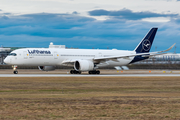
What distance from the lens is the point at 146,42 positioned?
54.8 metres

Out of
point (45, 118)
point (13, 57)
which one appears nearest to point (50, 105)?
point (45, 118)

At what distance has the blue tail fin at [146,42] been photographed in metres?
54.7

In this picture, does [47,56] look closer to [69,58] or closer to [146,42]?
[69,58]

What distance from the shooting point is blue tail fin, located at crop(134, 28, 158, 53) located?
54.7 m

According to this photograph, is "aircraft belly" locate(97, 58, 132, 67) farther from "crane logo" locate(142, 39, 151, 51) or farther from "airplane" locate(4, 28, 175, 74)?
"crane logo" locate(142, 39, 151, 51)

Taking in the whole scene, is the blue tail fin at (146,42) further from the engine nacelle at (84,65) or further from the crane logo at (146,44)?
the engine nacelle at (84,65)

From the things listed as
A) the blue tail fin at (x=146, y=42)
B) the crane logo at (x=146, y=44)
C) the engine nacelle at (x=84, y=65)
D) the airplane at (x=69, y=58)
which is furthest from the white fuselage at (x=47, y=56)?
the crane logo at (x=146, y=44)

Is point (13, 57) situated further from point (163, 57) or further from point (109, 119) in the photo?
point (163, 57)

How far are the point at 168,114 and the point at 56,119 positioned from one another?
14.4 ft

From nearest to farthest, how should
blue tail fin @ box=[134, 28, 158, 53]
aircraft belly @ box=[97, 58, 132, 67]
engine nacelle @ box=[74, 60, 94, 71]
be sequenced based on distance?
engine nacelle @ box=[74, 60, 94, 71] < aircraft belly @ box=[97, 58, 132, 67] < blue tail fin @ box=[134, 28, 158, 53]

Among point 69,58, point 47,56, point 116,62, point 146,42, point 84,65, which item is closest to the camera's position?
point 84,65

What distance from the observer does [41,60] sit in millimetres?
45531

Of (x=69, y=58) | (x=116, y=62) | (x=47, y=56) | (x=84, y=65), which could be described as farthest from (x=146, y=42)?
(x=47, y=56)

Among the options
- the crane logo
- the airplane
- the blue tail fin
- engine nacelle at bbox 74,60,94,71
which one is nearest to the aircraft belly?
the airplane
